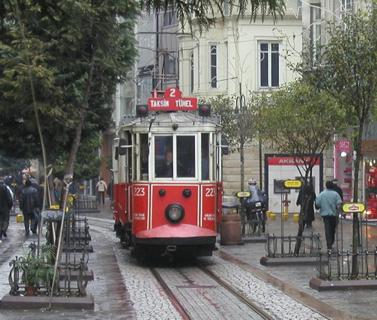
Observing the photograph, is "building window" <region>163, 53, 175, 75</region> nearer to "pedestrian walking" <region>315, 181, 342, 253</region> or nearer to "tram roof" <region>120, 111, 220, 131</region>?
"pedestrian walking" <region>315, 181, 342, 253</region>

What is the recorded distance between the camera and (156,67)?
138 ft

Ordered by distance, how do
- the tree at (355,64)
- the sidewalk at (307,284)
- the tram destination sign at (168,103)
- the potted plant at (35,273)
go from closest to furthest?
the potted plant at (35,273)
the sidewalk at (307,284)
the tree at (355,64)
the tram destination sign at (168,103)

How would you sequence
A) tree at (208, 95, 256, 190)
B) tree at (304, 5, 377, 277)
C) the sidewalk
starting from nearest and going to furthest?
the sidewalk < tree at (304, 5, 377, 277) < tree at (208, 95, 256, 190)

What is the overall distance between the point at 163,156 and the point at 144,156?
40 cm

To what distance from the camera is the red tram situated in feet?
50.8

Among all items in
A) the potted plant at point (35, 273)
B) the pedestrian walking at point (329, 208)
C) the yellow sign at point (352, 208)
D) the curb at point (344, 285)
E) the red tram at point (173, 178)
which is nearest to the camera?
the potted plant at point (35, 273)

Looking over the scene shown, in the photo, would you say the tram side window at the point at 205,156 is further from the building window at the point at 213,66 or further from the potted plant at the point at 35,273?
the building window at the point at 213,66

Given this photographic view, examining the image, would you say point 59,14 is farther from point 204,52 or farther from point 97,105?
point 204,52

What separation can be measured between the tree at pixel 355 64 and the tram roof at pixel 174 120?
348cm

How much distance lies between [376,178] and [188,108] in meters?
13.6

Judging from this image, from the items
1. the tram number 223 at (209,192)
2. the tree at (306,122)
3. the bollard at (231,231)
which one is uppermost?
the tree at (306,122)

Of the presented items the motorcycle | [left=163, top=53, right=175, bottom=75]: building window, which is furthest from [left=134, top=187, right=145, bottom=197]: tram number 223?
[left=163, top=53, right=175, bottom=75]: building window

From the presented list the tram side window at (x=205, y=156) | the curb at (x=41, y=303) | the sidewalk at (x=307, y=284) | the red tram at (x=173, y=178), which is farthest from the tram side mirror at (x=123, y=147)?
the curb at (x=41, y=303)

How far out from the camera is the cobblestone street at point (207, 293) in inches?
398
